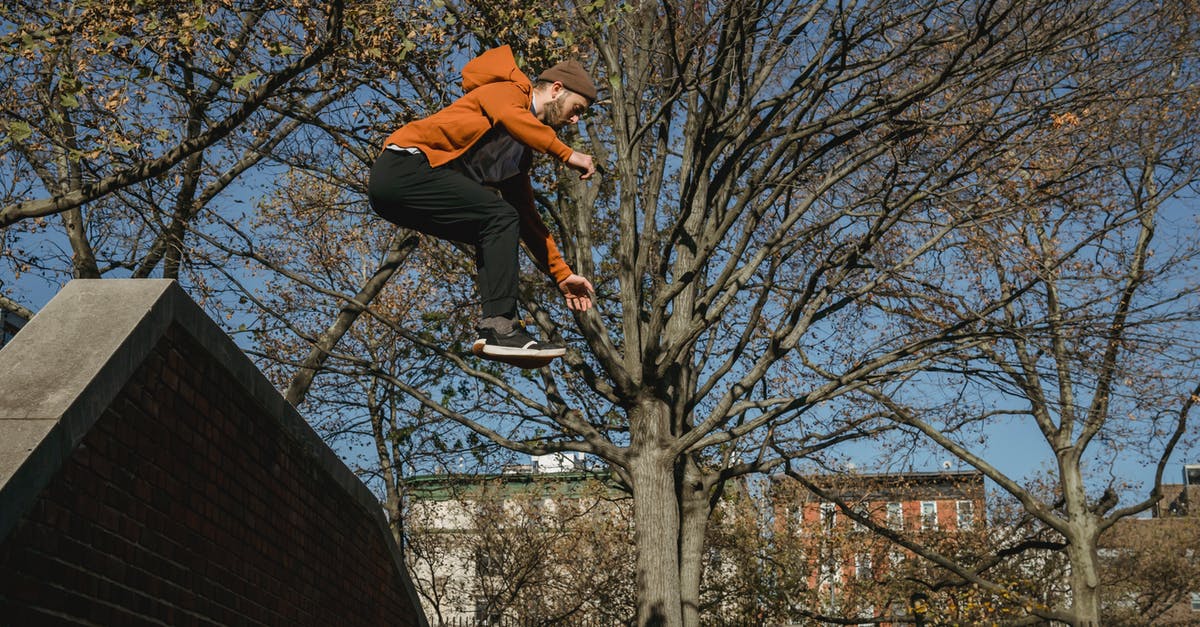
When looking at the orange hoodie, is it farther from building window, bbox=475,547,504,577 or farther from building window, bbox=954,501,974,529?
building window, bbox=954,501,974,529

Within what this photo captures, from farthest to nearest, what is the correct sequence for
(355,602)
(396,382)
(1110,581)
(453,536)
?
(1110,581) < (453,536) < (396,382) < (355,602)

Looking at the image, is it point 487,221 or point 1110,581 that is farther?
point 1110,581

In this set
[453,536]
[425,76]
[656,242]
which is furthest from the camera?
[453,536]

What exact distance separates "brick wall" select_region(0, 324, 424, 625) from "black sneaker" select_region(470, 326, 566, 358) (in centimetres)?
130

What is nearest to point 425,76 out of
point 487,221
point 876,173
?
point 876,173

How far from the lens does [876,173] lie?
15.2 meters

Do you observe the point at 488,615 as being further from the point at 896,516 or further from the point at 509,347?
the point at 509,347

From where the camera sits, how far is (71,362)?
434cm

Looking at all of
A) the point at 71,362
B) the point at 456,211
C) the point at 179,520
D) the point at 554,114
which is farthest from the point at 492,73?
the point at 179,520

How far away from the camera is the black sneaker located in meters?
5.39

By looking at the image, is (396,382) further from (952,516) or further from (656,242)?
(952,516)

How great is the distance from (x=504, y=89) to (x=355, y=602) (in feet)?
14.9

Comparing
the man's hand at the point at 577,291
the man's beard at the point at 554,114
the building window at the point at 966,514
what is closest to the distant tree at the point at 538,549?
the building window at the point at 966,514

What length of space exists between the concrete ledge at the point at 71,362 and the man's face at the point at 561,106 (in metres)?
1.85
